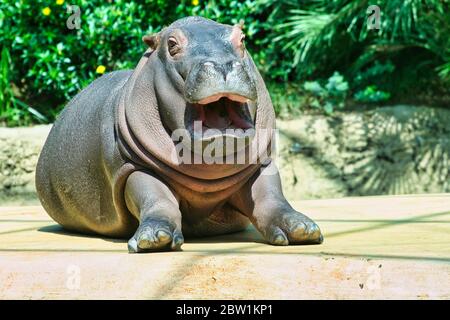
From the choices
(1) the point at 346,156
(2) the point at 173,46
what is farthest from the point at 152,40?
(1) the point at 346,156

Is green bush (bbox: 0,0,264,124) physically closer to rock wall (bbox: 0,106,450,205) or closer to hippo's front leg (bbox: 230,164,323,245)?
rock wall (bbox: 0,106,450,205)

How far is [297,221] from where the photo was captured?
3768mm

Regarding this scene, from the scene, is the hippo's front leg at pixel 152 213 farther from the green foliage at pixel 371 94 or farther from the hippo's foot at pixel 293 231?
the green foliage at pixel 371 94

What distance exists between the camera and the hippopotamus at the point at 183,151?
368cm

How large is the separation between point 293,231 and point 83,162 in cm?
120

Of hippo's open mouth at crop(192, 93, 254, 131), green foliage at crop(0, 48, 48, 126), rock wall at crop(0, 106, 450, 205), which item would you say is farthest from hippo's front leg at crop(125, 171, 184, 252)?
green foliage at crop(0, 48, 48, 126)

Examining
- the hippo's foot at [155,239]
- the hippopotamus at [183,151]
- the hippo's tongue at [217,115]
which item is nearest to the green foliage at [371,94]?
the hippopotamus at [183,151]

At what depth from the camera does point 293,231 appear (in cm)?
374

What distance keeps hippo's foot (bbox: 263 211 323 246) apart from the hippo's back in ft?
2.71

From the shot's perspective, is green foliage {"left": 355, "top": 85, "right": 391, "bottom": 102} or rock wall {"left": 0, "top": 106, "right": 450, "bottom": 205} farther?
green foliage {"left": 355, "top": 85, "right": 391, "bottom": 102}

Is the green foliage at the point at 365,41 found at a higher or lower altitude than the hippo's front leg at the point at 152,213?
higher

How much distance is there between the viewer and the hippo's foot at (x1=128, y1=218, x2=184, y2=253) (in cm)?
356

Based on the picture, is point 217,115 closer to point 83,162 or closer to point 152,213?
point 152,213

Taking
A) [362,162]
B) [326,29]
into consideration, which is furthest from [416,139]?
[326,29]
